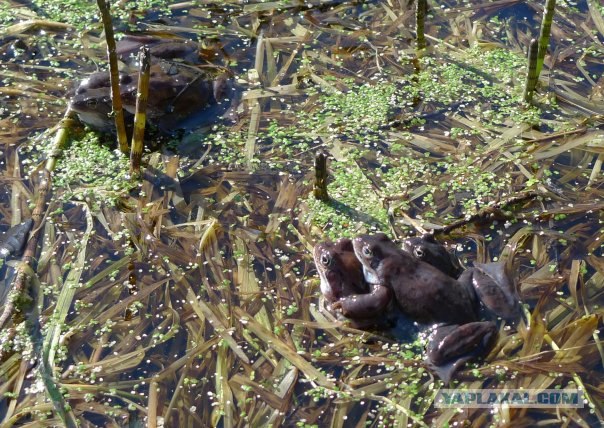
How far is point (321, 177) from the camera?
4.55 metres

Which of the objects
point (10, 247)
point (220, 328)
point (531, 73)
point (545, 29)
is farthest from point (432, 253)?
point (10, 247)

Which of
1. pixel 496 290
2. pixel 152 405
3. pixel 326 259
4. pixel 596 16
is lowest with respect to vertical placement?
pixel 152 405

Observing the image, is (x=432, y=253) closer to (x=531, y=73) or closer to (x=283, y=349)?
(x=283, y=349)

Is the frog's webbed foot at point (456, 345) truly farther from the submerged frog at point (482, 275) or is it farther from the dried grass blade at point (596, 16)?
the dried grass blade at point (596, 16)

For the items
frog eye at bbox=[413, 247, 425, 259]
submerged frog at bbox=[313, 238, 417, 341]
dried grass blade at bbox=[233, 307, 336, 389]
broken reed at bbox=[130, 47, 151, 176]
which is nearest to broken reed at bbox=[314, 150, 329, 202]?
submerged frog at bbox=[313, 238, 417, 341]

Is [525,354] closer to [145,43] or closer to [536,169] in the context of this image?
[536,169]

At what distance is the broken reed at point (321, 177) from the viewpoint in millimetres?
4426

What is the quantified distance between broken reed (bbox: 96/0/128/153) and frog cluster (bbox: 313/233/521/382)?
1.54 meters

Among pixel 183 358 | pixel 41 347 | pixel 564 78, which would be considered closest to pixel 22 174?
pixel 41 347

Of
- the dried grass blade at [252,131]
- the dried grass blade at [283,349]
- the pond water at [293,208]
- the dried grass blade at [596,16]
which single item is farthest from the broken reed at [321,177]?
the dried grass blade at [596,16]

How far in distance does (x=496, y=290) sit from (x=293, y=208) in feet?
4.29

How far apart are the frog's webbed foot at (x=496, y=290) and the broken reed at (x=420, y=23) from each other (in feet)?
7.28

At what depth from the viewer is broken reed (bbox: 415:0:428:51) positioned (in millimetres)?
5484

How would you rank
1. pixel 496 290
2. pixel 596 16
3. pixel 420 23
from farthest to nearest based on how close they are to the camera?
pixel 596 16 < pixel 420 23 < pixel 496 290
